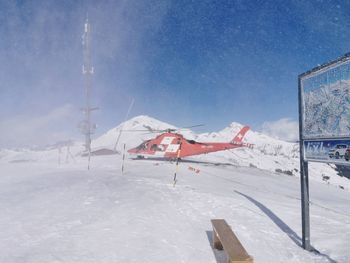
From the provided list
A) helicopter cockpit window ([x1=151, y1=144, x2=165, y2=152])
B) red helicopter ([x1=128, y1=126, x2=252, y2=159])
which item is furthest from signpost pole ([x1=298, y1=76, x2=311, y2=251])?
helicopter cockpit window ([x1=151, y1=144, x2=165, y2=152])

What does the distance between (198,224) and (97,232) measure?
2508mm

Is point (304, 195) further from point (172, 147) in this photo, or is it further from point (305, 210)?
point (172, 147)

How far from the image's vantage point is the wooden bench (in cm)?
423

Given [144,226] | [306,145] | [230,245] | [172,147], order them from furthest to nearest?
[172,147] < [306,145] < [144,226] < [230,245]

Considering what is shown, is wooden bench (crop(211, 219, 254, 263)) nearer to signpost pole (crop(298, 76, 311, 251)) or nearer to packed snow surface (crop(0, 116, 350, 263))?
packed snow surface (crop(0, 116, 350, 263))

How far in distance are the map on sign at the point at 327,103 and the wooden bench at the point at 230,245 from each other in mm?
2949

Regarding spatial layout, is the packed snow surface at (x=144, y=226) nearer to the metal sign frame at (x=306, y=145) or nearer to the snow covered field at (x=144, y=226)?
the snow covered field at (x=144, y=226)

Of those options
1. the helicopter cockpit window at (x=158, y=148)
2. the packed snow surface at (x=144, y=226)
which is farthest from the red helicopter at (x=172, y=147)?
the packed snow surface at (x=144, y=226)

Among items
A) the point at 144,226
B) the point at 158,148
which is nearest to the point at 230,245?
the point at 144,226

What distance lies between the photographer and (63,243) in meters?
5.44

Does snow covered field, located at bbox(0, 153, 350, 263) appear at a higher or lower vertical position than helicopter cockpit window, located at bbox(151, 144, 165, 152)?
lower

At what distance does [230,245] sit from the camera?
15.5 feet

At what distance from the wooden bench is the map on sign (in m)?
2.95

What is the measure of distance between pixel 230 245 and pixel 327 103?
3733mm
